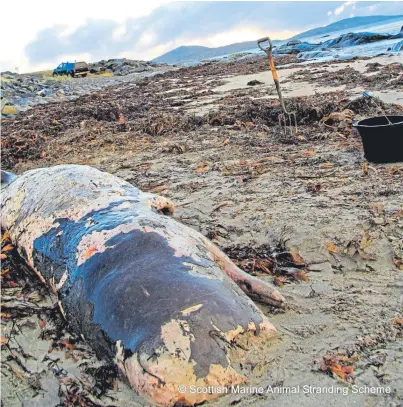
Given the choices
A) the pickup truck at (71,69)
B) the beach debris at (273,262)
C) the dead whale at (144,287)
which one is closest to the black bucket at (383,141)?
the beach debris at (273,262)

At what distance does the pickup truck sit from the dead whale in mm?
37282

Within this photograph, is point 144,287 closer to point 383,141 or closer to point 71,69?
point 383,141

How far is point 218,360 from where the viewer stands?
6.00 ft

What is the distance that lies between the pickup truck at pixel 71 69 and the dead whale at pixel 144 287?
3728cm

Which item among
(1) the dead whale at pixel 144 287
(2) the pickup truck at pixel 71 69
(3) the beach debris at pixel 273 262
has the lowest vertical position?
(3) the beach debris at pixel 273 262

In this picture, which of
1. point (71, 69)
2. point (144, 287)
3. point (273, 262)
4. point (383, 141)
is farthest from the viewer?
point (71, 69)

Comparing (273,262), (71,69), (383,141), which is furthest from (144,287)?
(71,69)

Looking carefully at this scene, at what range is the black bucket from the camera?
451cm

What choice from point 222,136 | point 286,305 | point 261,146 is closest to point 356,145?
point 261,146

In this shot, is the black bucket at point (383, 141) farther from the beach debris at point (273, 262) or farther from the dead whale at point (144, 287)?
the dead whale at point (144, 287)

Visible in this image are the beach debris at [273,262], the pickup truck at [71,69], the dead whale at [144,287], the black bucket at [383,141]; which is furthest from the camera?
the pickup truck at [71,69]

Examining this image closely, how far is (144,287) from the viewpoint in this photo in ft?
6.71

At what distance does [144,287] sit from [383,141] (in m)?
3.54

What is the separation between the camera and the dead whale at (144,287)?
1.81m
